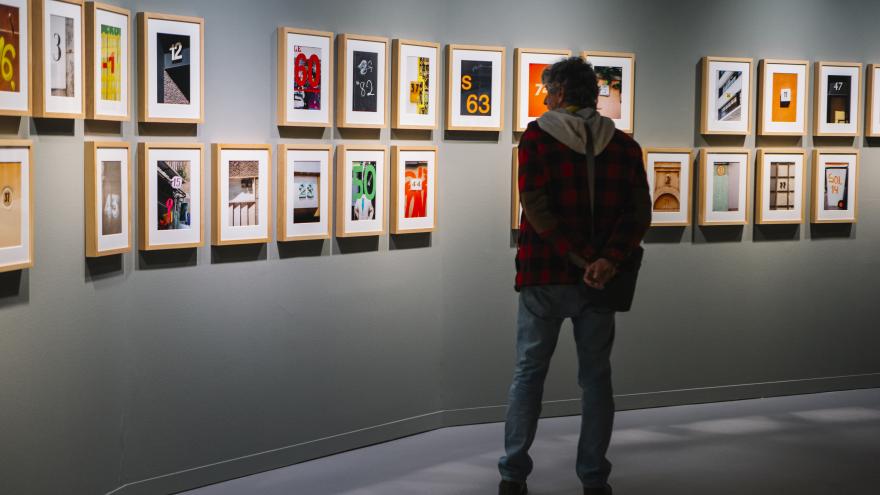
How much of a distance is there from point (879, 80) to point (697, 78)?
4.61ft

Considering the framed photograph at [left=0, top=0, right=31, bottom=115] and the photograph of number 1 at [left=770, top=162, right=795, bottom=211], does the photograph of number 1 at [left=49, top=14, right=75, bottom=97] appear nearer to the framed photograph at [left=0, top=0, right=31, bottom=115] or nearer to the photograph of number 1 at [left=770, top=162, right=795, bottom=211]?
the framed photograph at [left=0, top=0, right=31, bottom=115]

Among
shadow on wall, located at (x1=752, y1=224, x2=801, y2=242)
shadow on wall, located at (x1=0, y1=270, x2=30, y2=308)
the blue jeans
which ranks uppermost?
shadow on wall, located at (x1=752, y1=224, x2=801, y2=242)

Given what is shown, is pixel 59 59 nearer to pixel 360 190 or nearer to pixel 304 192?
pixel 304 192

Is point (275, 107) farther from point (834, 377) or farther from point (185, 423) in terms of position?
point (834, 377)

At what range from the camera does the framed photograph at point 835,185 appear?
21.9 ft

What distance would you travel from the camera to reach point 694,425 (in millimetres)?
5965

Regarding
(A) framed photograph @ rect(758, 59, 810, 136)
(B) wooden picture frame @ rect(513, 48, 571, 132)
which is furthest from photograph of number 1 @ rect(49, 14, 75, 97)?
(A) framed photograph @ rect(758, 59, 810, 136)

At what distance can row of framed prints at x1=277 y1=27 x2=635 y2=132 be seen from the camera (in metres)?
4.99

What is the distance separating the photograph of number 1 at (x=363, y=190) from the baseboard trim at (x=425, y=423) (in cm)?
118

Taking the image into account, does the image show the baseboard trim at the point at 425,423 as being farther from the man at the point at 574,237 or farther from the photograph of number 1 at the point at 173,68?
the photograph of number 1 at the point at 173,68

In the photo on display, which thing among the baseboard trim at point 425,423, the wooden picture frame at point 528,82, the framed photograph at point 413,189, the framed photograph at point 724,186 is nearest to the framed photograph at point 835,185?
the framed photograph at point 724,186

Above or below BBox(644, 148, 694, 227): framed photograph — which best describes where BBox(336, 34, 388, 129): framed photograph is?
above

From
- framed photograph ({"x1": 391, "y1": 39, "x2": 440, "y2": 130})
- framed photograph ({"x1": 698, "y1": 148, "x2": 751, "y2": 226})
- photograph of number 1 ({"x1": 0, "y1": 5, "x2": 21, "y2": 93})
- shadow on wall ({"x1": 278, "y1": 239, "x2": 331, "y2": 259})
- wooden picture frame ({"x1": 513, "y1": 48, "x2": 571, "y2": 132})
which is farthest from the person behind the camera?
framed photograph ({"x1": 698, "y1": 148, "x2": 751, "y2": 226})

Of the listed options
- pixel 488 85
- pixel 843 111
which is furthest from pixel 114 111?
pixel 843 111
